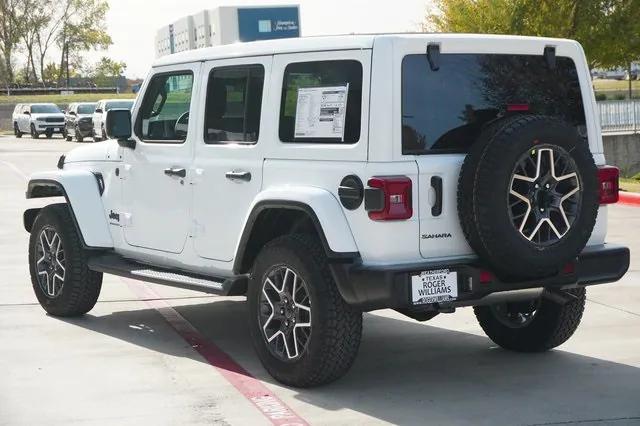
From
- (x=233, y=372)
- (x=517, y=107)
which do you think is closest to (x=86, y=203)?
(x=233, y=372)

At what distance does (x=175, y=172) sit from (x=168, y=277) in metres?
0.68

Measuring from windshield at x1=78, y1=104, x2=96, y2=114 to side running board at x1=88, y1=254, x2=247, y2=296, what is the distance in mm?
42759

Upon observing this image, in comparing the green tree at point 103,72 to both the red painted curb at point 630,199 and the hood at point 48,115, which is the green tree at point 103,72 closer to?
the hood at point 48,115

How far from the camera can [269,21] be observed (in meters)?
62.2

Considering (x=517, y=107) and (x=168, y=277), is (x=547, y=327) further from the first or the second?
(x=168, y=277)

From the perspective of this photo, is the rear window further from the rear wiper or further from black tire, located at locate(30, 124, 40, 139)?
black tire, located at locate(30, 124, 40, 139)

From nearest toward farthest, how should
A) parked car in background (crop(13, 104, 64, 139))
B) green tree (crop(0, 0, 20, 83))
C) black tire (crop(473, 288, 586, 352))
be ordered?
black tire (crop(473, 288, 586, 352)), parked car in background (crop(13, 104, 64, 139)), green tree (crop(0, 0, 20, 83))

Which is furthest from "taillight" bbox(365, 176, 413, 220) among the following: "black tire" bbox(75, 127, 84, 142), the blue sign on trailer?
the blue sign on trailer

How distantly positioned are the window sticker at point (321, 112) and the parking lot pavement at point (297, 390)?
1.43 metres

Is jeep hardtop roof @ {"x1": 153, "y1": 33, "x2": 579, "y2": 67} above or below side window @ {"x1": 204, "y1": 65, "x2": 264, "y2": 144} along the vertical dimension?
above

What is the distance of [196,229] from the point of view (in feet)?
25.3

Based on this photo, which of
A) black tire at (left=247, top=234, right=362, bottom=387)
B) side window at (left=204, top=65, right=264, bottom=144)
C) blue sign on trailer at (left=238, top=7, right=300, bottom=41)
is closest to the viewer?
black tire at (left=247, top=234, right=362, bottom=387)

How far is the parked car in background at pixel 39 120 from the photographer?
2149 inches

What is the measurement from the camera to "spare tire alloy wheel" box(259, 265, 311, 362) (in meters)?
6.62
